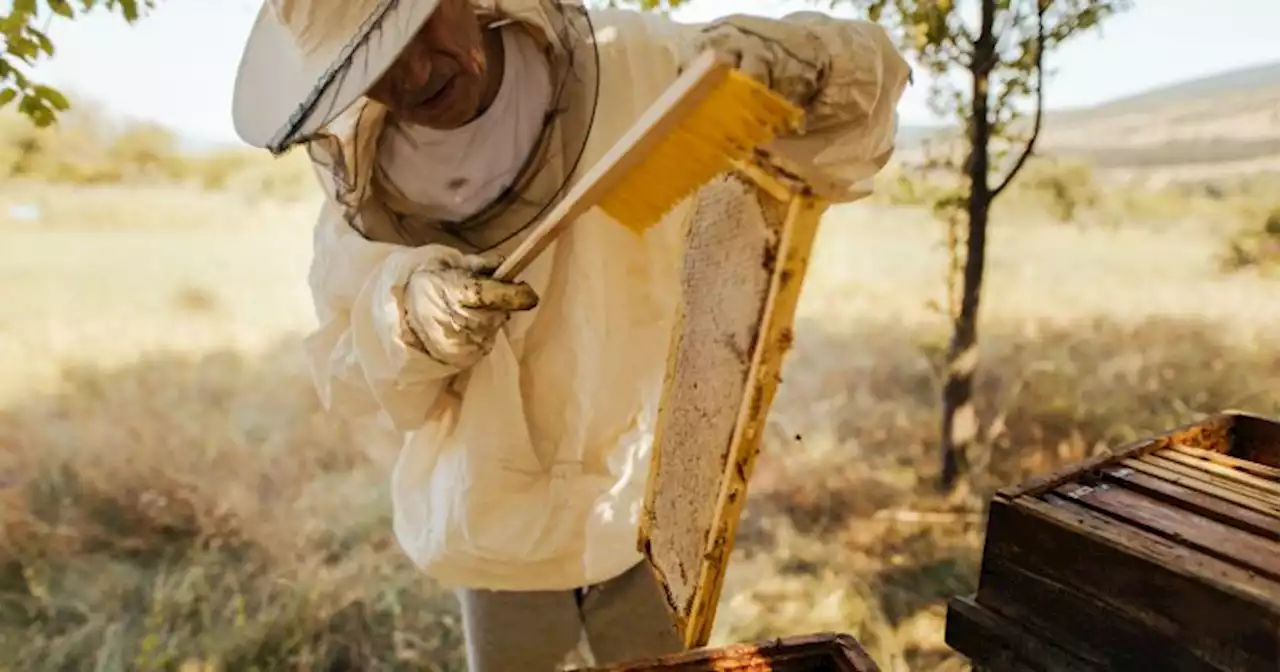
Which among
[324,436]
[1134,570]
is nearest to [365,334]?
[1134,570]

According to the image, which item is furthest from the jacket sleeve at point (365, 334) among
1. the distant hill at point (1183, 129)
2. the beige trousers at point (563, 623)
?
the distant hill at point (1183, 129)

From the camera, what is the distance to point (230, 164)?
2.20 metres

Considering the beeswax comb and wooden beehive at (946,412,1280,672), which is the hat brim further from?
wooden beehive at (946,412,1280,672)

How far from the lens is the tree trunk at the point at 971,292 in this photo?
1.87m

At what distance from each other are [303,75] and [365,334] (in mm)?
325

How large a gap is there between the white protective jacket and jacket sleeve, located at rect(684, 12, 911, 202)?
0.8 inches

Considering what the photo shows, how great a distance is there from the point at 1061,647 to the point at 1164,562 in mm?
154

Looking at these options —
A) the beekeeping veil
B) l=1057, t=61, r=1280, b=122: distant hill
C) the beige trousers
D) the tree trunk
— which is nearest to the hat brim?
the beekeeping veil

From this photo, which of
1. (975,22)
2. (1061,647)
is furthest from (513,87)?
(975,22)

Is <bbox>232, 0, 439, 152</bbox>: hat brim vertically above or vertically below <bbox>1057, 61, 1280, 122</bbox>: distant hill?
below

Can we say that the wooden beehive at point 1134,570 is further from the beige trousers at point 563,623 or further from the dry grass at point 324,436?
the dry grass at point 324,436

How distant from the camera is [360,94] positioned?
2.74 ft

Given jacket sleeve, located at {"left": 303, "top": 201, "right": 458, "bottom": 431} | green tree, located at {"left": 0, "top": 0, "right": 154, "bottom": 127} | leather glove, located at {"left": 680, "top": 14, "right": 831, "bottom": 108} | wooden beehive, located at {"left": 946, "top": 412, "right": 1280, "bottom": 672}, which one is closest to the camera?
wooden beehive, located at {"left": 946, "top": 412, "right": 1280, "bottom": 672}

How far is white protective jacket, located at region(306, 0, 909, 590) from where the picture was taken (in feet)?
3.72
